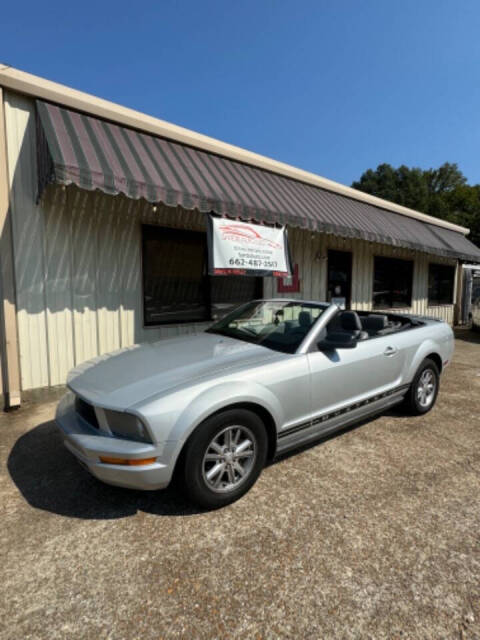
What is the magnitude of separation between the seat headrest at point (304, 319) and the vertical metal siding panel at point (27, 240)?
3.46 m

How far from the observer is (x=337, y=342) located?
3086mm

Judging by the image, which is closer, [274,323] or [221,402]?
[221,402]

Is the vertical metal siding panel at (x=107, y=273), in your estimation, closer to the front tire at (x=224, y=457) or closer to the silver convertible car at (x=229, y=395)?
the silver convertible car at (x=229, y=395)

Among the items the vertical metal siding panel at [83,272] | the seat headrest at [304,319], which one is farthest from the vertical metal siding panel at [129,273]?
the seat headrest at [304,319]

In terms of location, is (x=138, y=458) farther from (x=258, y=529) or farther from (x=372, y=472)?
(x=372, y=472)

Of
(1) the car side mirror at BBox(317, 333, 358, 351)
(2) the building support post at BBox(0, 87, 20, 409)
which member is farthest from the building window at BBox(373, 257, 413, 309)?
(2) the building support post at BBox(0, 87, 20, 409)

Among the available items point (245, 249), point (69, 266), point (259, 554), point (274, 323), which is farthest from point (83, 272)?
point (259, 554)

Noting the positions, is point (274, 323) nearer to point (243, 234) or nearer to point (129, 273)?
point (243, 234)

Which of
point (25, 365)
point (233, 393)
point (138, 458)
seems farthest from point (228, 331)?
point (25, 365)

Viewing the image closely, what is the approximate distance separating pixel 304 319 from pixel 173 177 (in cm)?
289

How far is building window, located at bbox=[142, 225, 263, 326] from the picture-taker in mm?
5801

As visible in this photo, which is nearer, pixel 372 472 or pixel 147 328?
pixel 372 472

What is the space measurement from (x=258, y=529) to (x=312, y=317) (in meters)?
1.88

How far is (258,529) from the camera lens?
7.68ft
